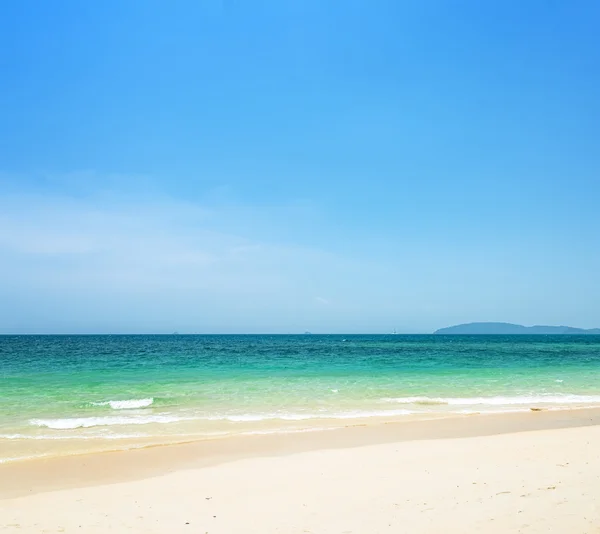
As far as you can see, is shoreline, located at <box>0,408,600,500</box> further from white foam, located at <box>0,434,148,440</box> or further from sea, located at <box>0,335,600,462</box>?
white foam, located at <box>0,434,148,440</box>

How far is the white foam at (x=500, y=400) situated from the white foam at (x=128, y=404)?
8.65 m

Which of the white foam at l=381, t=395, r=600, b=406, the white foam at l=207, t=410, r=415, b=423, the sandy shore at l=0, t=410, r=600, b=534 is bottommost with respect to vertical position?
the white foam at l=381, t=395, r=600, b=406

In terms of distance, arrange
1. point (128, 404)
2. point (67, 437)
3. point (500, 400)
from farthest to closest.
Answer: point (500, 400), point (128, 404), point (67, 437)

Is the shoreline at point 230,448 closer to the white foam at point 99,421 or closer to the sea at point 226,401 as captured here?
the sea at point 226,401

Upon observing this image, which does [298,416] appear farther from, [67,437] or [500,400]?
[500,400]

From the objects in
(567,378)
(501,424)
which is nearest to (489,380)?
(567,378)

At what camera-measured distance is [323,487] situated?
293 inches

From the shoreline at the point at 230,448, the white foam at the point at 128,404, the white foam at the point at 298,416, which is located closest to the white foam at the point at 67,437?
the shoreline at the point at 230,448

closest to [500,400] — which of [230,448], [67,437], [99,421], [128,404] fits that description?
[230,448]

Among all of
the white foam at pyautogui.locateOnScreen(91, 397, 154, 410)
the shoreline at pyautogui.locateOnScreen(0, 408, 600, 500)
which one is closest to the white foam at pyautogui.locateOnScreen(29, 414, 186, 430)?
the white foam at pyautogui.locateOnScreen(91, 397, 154, 410)

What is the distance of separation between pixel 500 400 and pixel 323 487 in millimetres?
13189

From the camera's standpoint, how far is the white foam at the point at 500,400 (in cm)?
1769

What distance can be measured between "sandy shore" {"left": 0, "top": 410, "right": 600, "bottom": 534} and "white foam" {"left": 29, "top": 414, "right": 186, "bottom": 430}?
12.2ft

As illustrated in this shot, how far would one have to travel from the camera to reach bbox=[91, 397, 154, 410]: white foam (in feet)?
54.3
